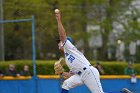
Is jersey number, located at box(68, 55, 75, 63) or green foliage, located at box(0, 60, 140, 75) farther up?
jersey number, located at box(68, 55, 75, 63)

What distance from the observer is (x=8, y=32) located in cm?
4062

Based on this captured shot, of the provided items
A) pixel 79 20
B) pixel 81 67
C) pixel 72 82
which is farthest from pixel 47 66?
pixel 81 67

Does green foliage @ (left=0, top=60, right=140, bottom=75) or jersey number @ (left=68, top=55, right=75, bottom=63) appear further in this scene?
green foliage @ (left=0, top=60, right=140, bottom=75)

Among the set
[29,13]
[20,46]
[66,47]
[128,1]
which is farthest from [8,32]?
[66,47]

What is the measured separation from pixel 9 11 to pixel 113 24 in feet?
26.5

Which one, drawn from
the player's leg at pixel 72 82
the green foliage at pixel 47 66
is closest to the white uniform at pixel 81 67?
the player's leg at pixel 72 82

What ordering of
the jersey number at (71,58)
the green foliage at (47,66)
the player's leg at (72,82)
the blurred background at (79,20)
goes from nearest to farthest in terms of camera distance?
the jersey number at (71,58), the player's leg at (72,82), the green foliage at (47,66), the blurred background at (79,20)

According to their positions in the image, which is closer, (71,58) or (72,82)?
(71,58)

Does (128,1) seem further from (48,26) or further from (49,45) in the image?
(49,45)

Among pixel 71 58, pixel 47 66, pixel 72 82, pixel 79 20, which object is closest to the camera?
pixel 71 58

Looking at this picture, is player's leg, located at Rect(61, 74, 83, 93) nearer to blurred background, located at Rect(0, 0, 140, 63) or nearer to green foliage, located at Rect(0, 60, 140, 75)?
green foliage, located at Rect(0, 60, 140, 75)

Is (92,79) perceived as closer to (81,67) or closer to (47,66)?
(81,67)

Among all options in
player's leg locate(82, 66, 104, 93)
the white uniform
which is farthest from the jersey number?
player's leg locate(82, 66, 104, 93)

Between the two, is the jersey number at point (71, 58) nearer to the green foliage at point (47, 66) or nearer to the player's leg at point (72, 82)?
the player's leg at point (72, 82)
